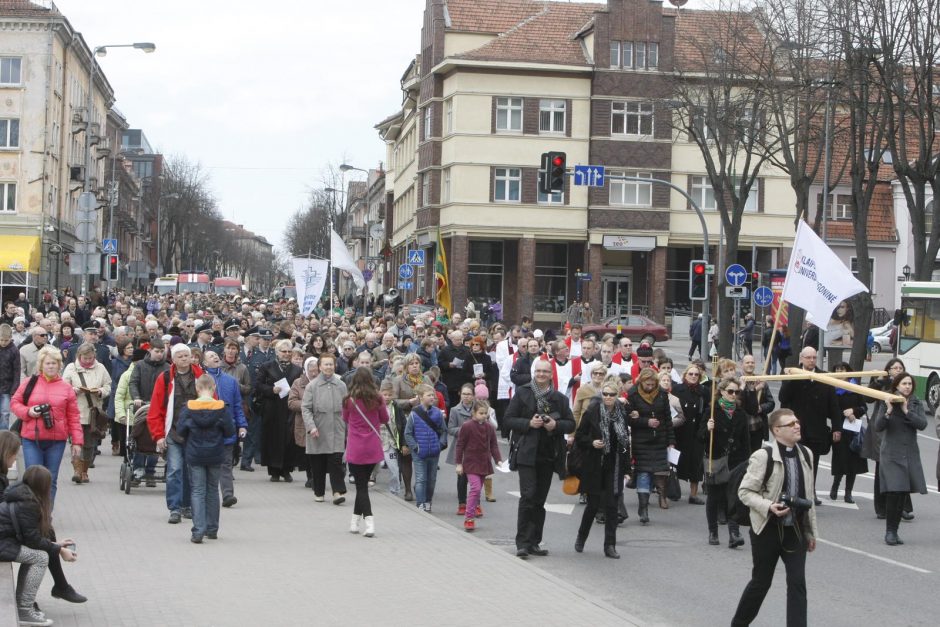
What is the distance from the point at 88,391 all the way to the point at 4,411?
2.52 m

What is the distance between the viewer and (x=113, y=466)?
1811 centimetres

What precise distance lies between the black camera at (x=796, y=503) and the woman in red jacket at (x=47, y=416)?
21.7ft

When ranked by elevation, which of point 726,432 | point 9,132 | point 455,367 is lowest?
point 726,432

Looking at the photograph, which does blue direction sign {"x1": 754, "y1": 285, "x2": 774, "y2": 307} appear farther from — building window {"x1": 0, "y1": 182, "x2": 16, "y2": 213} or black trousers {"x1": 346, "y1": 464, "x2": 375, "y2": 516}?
building window {"x1": 0, "y1": 182, "x2": 16, "y2": 213}

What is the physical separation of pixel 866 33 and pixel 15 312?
1992cm

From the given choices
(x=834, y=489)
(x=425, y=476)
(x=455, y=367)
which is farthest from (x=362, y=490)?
(x=455, y=367)

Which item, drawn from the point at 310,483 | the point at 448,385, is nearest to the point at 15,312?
the point at 448,385

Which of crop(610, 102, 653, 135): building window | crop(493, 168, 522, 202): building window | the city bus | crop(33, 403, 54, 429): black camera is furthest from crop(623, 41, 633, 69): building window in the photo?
crop(33, 403, 54, 429): black camera

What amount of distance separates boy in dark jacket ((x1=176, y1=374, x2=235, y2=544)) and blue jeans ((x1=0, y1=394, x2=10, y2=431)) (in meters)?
6.15

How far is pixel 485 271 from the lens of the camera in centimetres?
6138

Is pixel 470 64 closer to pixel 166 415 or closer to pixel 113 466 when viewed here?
pixel 113 466

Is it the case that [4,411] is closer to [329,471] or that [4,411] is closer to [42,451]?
[329,471]

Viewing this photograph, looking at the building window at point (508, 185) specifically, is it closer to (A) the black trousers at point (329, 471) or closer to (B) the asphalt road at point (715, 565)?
(B) the asphalt road at point (715, 565)

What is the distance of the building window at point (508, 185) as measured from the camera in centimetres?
6019
